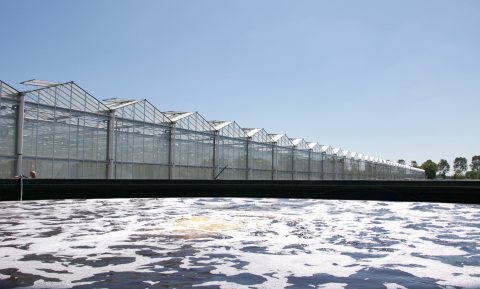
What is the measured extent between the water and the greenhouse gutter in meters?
5.94

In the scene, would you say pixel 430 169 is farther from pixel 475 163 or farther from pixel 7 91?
pixel 7 91

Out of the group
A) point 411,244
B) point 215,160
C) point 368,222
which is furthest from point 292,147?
point 411,244

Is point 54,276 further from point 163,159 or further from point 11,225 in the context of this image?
point 163,159

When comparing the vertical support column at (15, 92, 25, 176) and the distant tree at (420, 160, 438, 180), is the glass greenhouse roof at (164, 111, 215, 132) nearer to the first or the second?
the vertical support column at (15, 92, 25, 176)

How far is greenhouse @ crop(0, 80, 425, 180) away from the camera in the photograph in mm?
25219

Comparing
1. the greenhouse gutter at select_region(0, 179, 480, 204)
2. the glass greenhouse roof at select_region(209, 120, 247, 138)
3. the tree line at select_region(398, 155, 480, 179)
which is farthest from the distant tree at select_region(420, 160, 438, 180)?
the greenhouse gutter at select_region(0, 179, 480, 204)

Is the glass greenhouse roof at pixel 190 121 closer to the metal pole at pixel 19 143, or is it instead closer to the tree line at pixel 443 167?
the metal pole at pixel 19 143

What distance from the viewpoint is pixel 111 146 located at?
97.6ft

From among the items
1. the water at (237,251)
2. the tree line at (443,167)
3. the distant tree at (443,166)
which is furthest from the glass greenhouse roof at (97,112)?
the distant tree at (443,166)

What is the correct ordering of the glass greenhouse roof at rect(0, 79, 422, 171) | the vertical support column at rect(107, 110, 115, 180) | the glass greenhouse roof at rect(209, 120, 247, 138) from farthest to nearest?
the glass greenhouse roof at rect(209, 120, 247, 138), the vertical support column at rect(107, 110, 115, 180), the glass greenhouse roof at rect(0, 79, 422, 171)

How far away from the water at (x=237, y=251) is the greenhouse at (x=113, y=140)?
14.3 m

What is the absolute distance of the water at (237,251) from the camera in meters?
5.46

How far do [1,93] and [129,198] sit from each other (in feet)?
32.7

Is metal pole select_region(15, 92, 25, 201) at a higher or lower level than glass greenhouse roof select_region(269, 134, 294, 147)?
lower
